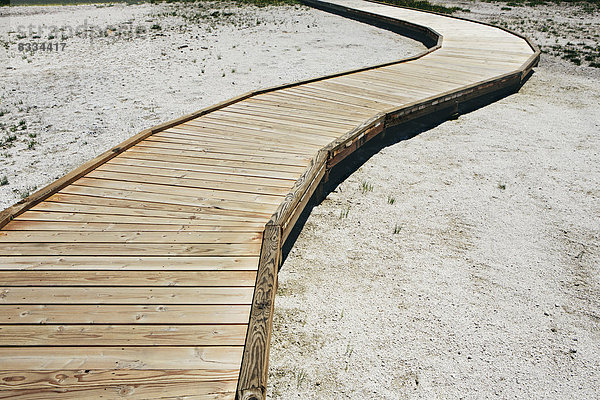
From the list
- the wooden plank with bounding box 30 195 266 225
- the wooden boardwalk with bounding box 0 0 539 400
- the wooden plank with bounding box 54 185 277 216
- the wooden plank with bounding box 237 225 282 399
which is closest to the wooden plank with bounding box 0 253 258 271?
the wooden boardwalk with bounding box 0 0 539 400

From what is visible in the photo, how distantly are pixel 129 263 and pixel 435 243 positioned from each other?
3821mm

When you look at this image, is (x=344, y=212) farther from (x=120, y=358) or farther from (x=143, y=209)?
(x=120, y=358)

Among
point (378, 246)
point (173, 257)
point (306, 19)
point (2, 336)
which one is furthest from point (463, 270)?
point (306, 19)

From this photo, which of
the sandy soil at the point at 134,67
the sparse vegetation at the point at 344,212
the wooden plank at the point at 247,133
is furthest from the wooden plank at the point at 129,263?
the sandy soil at the point at 134,67

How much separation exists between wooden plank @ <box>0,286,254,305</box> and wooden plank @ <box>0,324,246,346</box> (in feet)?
0.95

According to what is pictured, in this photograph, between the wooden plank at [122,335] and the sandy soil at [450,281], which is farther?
the sandy soil at [450,281]

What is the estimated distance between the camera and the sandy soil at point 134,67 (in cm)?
873

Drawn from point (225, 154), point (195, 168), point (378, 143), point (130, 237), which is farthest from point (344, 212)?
point (130, 237)

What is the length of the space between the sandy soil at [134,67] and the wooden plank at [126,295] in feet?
12.1

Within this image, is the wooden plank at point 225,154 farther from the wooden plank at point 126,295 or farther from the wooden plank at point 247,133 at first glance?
the wooden plank at point 126,295

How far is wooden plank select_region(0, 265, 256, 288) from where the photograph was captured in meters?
3.83

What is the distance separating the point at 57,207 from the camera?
506 cm

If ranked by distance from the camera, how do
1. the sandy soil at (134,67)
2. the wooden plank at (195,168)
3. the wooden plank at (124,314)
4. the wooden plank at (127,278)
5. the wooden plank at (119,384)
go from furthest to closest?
1. the sandy soil at (134,67)
2. the wooden plank at (195,168)
3. the wooden plank at (127,278)
4. the wooden plank at (124,314)
5. the wooden plank at (119,384)

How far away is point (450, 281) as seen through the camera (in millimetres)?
5258
